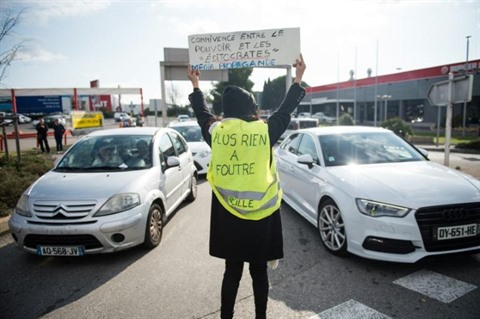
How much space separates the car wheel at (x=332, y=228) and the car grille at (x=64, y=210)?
285cm

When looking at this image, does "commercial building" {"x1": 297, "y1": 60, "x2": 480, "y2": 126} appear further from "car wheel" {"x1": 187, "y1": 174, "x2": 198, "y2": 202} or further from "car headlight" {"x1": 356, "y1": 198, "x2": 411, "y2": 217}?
"car headlight" {"x1": 356, "y1": 198, "x2": 411, "y2": 217}

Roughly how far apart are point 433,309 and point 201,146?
7118mm

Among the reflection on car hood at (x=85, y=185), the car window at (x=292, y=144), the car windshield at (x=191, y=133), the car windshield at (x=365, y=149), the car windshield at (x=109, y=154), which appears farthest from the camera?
the car windshield at (x=191, y=133)

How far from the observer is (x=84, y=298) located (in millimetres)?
3174

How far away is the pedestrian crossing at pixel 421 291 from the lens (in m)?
2.78

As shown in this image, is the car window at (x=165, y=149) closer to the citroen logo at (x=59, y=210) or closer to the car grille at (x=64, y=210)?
the car grille at (x=64, y=210)

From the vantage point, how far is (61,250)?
370 centimetres

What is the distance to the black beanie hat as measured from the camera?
220 cm

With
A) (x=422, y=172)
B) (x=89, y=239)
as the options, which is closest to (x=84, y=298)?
(x=89, y=239)

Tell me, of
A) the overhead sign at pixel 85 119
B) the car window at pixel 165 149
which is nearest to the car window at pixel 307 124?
the overhead sign at pixel 85 119

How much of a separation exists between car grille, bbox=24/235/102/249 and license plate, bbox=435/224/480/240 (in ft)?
12.2

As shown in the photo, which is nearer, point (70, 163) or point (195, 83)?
point (195, 83)

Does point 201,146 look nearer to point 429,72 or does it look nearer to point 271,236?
point 271,236

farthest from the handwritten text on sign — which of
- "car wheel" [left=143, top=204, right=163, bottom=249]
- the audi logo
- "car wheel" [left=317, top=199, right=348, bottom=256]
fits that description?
the audi logo
